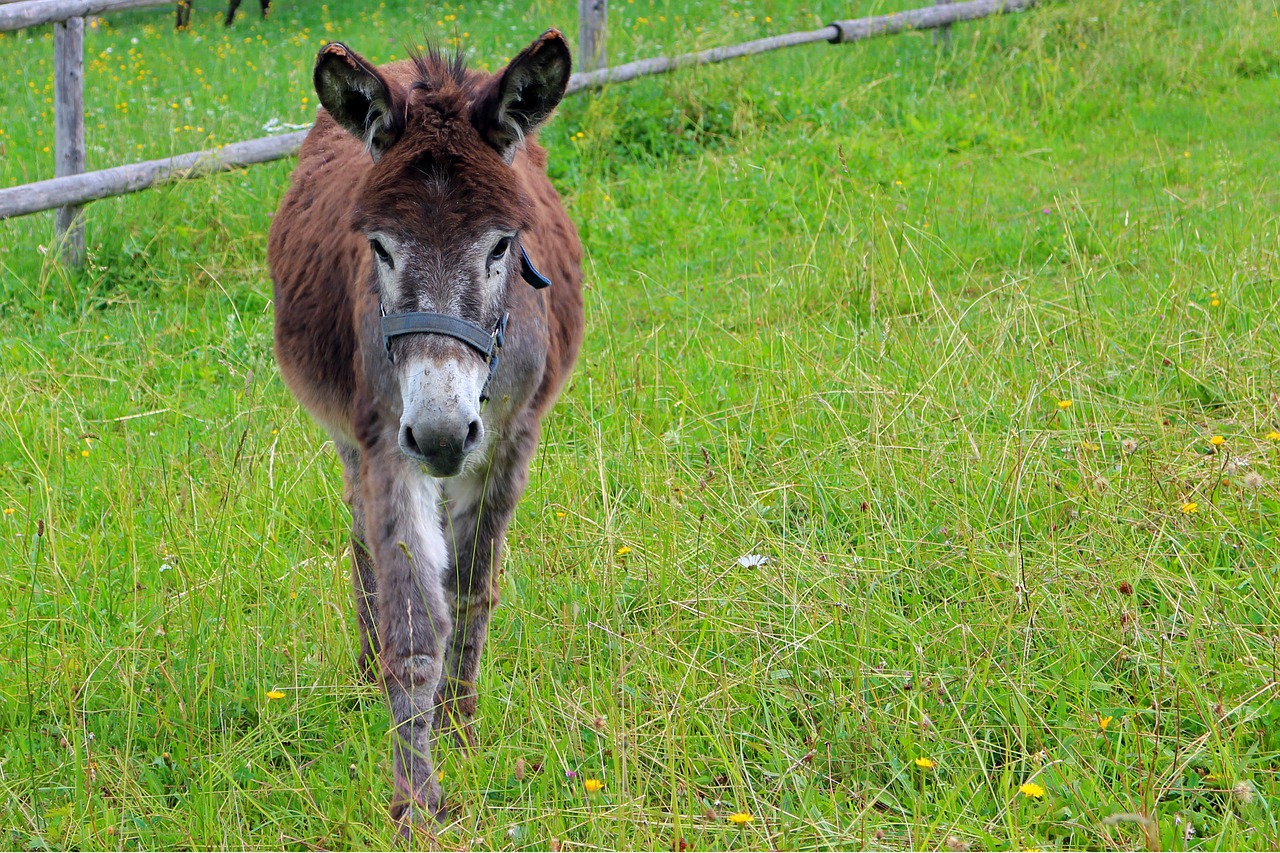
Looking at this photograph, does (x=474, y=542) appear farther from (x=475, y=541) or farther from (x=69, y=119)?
(x=69, y=119)

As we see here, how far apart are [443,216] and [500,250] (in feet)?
0.54

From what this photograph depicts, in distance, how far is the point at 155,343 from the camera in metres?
5.02

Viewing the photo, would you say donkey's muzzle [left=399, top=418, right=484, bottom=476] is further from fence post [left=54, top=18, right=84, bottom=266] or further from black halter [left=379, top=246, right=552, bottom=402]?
fence post [left=54, top=18, right=84, bottom=266]

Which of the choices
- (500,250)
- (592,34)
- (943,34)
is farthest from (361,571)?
(943,34)

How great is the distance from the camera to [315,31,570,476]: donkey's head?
231cm

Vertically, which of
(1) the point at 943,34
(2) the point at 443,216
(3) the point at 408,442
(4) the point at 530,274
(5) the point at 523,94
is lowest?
(1) the point at 943,34

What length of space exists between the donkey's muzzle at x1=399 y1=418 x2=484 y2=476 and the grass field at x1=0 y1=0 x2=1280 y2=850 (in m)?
0.62

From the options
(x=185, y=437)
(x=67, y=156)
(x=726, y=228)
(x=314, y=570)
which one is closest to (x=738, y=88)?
(x=726, y=228)

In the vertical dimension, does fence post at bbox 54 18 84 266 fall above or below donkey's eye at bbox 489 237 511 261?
below

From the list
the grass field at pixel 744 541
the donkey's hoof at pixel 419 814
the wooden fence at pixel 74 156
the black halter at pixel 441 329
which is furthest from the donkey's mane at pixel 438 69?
the wooden fence at pixel 74 156

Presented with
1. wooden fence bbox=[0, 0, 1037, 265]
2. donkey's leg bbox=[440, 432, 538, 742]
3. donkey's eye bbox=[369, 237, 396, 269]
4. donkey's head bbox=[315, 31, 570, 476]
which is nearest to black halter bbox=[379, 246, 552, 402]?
donkey's head bbox=[315, 31, 570, 476]

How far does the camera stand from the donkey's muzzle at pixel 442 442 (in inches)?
89.3

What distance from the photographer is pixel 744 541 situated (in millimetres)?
3270

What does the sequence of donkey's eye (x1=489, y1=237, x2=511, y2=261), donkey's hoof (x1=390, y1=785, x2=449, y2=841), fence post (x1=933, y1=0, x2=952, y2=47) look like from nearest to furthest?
donkey's hoof (x1=390, y1=785, x2=449, y2=841)
donkey's eye (x1=489, y1=237, x2=511, y2=261)
fence post (x1=933, y1=0, x2=952, y2=47)
